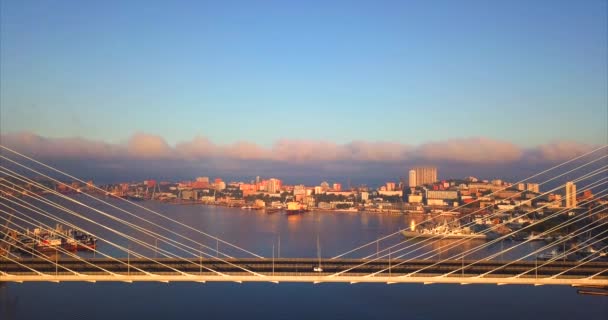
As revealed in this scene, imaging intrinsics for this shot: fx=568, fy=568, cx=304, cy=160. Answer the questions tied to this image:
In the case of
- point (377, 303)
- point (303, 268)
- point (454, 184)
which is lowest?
point (377, 303)

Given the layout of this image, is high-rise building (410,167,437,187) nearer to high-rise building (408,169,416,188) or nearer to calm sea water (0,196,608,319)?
high-rise building (408,169,416,188)

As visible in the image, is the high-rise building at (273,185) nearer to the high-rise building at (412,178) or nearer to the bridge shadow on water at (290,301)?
the high-rise building at (412,178)

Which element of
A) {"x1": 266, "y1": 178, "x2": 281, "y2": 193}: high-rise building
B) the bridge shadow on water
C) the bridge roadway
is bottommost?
the bridge shadow on water

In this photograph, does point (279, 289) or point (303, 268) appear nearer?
point (303, 268)

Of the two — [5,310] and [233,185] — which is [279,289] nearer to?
[5,310]

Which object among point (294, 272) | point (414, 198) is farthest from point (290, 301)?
point (414, 198)

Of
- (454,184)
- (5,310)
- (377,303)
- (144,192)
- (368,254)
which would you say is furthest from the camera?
(144,192)

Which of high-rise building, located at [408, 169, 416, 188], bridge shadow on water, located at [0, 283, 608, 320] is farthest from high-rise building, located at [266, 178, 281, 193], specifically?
bridge shadow on water, located at [0, 283, 608, 320]

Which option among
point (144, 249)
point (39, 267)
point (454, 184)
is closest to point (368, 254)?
point (144, 249)

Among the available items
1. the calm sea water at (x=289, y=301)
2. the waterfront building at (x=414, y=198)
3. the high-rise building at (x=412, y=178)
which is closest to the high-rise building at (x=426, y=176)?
the high-rise building at (x=412, y=178)
